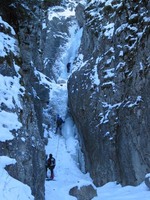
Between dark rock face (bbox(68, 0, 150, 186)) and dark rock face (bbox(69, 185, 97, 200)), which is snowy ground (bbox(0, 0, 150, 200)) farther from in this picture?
dark rock face (bbox(68, 0, 150, 186))

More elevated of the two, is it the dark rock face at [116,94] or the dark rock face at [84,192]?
the dark rock face at [116,94]

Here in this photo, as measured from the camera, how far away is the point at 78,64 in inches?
852

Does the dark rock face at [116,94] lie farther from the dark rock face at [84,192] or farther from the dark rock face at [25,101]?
the dark rock face at [25,101]

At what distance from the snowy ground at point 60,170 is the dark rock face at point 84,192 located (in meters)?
0.21

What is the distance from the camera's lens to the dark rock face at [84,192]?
11602mm

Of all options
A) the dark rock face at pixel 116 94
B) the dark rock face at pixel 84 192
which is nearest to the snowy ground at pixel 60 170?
the dark rock face at pixel 84 192

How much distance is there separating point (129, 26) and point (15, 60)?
21.6ft

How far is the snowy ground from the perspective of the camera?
21.4ft

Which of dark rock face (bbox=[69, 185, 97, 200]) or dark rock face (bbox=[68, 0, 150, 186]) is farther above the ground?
dark rock face (bbox=[68, 0, 150, 186])

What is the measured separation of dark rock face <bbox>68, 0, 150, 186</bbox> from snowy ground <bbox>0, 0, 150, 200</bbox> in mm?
1121

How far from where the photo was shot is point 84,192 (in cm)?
1174

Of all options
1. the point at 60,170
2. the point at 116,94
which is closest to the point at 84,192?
the point at 116,94

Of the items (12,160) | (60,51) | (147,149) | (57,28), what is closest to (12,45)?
(12,160)

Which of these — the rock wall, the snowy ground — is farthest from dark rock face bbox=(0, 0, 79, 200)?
the snowy ground
